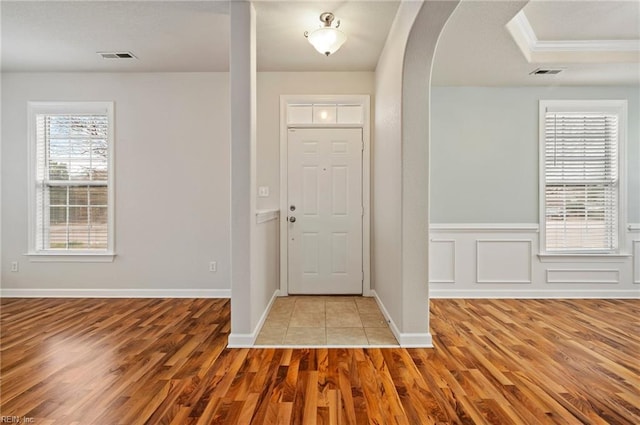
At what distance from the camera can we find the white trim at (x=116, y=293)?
415 centimetres

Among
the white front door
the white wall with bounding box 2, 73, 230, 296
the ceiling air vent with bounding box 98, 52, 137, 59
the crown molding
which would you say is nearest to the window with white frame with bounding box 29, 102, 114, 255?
the white wall with bounding box 2, 73, 230, 296

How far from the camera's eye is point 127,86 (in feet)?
13.6

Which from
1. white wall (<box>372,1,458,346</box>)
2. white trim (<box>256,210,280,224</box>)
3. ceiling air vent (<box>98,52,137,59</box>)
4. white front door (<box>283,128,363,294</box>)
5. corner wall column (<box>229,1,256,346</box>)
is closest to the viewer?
white wall (<box>372,1,458,346</box>)

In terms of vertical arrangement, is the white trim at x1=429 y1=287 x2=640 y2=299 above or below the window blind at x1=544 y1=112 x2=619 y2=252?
below

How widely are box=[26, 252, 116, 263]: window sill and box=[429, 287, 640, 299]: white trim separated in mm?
3977

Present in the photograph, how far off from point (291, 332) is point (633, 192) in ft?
14.4

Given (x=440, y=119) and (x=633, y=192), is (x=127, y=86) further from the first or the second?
(x=633, y=192)

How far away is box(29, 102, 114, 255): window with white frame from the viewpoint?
13.7 feet

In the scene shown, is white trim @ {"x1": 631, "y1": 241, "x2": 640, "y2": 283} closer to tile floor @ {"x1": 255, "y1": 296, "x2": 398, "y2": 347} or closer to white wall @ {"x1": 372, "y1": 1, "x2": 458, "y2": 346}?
tile floor @ {"x1": 255, "y1": 296, "x2": 398, "y2": 347}

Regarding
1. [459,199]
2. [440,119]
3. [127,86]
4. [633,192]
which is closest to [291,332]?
[459,199]

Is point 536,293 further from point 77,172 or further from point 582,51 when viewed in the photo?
point 77,172

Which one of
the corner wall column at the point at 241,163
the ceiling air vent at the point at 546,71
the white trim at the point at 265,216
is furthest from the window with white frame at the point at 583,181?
the corner wall column at the point at 241,163

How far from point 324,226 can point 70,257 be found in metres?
3.07

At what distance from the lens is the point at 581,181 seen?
4219 mm
